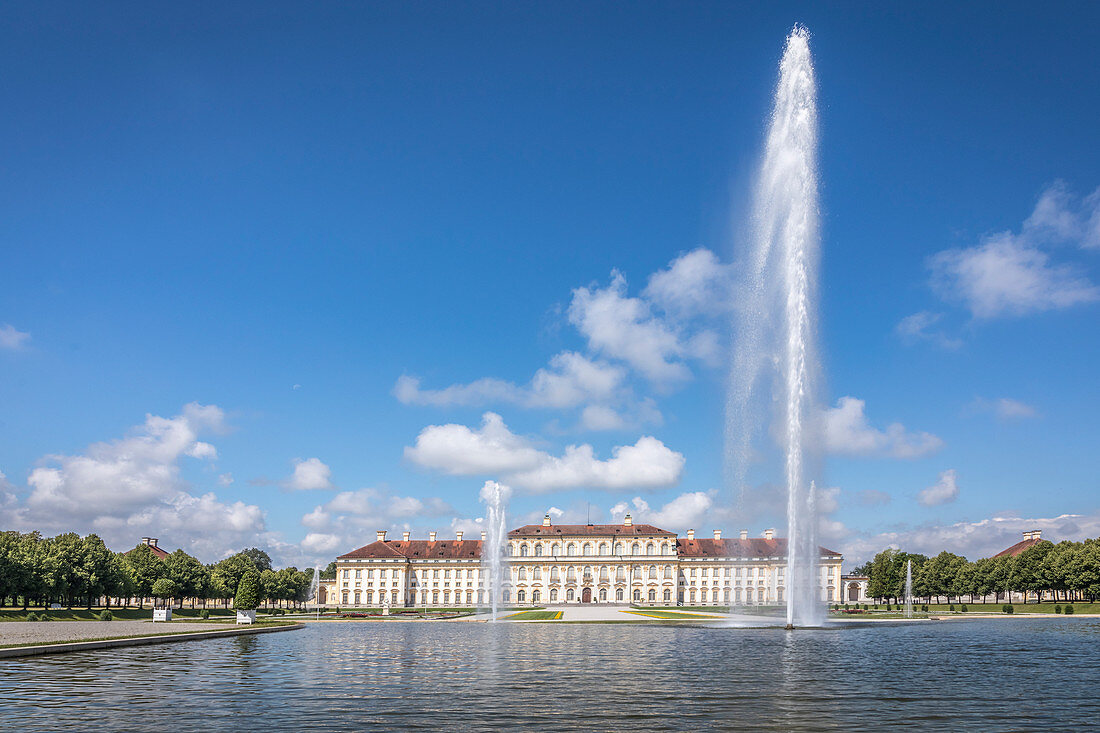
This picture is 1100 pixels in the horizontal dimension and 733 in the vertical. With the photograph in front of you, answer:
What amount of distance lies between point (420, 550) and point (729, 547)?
50.9 meters

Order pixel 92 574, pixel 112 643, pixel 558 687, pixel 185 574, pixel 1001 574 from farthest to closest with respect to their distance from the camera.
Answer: pixel 1001 574 < pixel 185 574 < pixel 92 574 < pixel 112 643 < pixel 558 687

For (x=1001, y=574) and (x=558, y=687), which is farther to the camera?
(x=1001, y=574)

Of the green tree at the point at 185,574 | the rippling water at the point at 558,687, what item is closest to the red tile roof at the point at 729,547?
the green tree at the point at 185,574

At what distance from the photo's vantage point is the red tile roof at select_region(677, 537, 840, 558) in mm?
127438

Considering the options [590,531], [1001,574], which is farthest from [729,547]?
[1001,574]

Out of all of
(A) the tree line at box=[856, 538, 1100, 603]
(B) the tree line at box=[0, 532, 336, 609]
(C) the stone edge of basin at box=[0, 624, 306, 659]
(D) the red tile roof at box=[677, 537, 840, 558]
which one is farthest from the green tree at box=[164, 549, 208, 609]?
(A) the tree line at box=[856, 538, 1100, 603]

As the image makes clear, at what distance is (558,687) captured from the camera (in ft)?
68.4

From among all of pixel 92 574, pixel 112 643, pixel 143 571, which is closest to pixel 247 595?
pixel 92 574

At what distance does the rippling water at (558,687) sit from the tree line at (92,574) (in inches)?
1427

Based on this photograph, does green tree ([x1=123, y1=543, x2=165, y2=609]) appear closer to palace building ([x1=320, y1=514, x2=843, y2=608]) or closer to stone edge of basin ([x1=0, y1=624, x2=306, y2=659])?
stone edge of basin ([x1=0, y1=624, x2=306, y2=659])

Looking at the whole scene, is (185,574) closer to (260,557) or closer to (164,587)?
(164,587)

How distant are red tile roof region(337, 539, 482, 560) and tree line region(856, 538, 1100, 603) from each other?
61604mm

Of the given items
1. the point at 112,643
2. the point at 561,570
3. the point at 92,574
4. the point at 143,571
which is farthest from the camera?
the point at 561,570

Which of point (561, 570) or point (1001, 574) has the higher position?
point (1001, 574)
